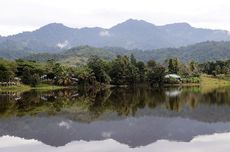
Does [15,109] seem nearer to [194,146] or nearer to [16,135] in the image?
[16,135]

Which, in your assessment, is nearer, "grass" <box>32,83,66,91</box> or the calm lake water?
the calm lake water

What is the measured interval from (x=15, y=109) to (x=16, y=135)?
68.4 ft

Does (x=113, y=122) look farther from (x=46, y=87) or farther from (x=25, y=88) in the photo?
(x=46, y=87)

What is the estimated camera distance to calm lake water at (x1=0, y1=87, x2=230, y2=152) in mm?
28938

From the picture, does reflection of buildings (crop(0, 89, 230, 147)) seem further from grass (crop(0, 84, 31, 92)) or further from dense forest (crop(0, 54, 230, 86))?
dense forest (crop(0, 54, 230, 86))

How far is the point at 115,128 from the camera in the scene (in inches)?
1474

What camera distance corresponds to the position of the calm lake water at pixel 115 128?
94.9ft

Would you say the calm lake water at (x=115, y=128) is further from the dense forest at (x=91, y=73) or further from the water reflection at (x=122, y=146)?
the dense forest at (x=91, y=73)

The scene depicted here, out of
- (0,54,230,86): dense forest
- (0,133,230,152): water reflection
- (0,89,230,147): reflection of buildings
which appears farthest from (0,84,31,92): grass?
(0,133,230,152): water reflection

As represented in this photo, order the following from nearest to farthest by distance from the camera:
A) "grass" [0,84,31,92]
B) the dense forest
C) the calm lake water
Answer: the calm lake water → "grass" [0,84,31,92] → the dense forest

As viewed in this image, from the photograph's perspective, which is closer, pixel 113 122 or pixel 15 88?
pixel 113 122

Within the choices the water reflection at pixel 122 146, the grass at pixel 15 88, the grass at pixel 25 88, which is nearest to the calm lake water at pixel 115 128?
the water reflection at pixel 122 146

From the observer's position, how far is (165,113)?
49062 millimetres

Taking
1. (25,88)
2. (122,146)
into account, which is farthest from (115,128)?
(25,88)
